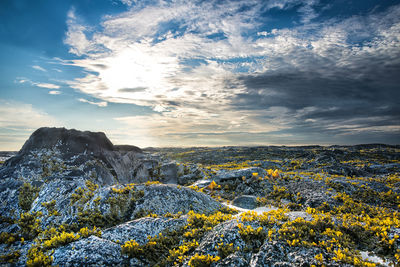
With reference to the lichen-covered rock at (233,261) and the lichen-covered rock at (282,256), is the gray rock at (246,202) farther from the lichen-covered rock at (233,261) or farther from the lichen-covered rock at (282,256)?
the lichen-covered rock at (233,261)

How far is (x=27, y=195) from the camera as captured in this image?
17438 millimetres

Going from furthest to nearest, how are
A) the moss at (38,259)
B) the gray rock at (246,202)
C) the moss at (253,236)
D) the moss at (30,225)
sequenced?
the gray rock at (246,202) → the moss at (30,225) → the moss at (253,236) → the moss at (38,259)

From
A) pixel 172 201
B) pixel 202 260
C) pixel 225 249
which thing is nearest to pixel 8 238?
pixel 172 201

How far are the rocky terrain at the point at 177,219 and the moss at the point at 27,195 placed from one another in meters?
0.10

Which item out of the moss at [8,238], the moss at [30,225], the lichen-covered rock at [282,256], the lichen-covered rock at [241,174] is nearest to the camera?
the lichen-covered rock at [282,256]

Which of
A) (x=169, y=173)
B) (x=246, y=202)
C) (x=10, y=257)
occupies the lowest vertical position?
(x=246, y=202)

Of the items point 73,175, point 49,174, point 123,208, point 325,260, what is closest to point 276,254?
point 325,260

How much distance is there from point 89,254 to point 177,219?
4940 millimetres

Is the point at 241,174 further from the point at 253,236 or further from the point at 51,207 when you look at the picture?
the point at 51,207

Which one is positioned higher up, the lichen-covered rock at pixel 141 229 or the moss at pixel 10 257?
the lichen-covered rock at pixel 141 229

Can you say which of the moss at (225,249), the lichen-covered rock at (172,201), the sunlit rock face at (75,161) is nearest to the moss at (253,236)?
the moss at (225,249)

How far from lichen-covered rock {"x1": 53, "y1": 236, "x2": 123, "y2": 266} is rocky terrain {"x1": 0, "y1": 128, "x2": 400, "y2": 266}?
43 millimetres

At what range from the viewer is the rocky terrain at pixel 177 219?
844cm

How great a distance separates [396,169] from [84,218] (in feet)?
171
